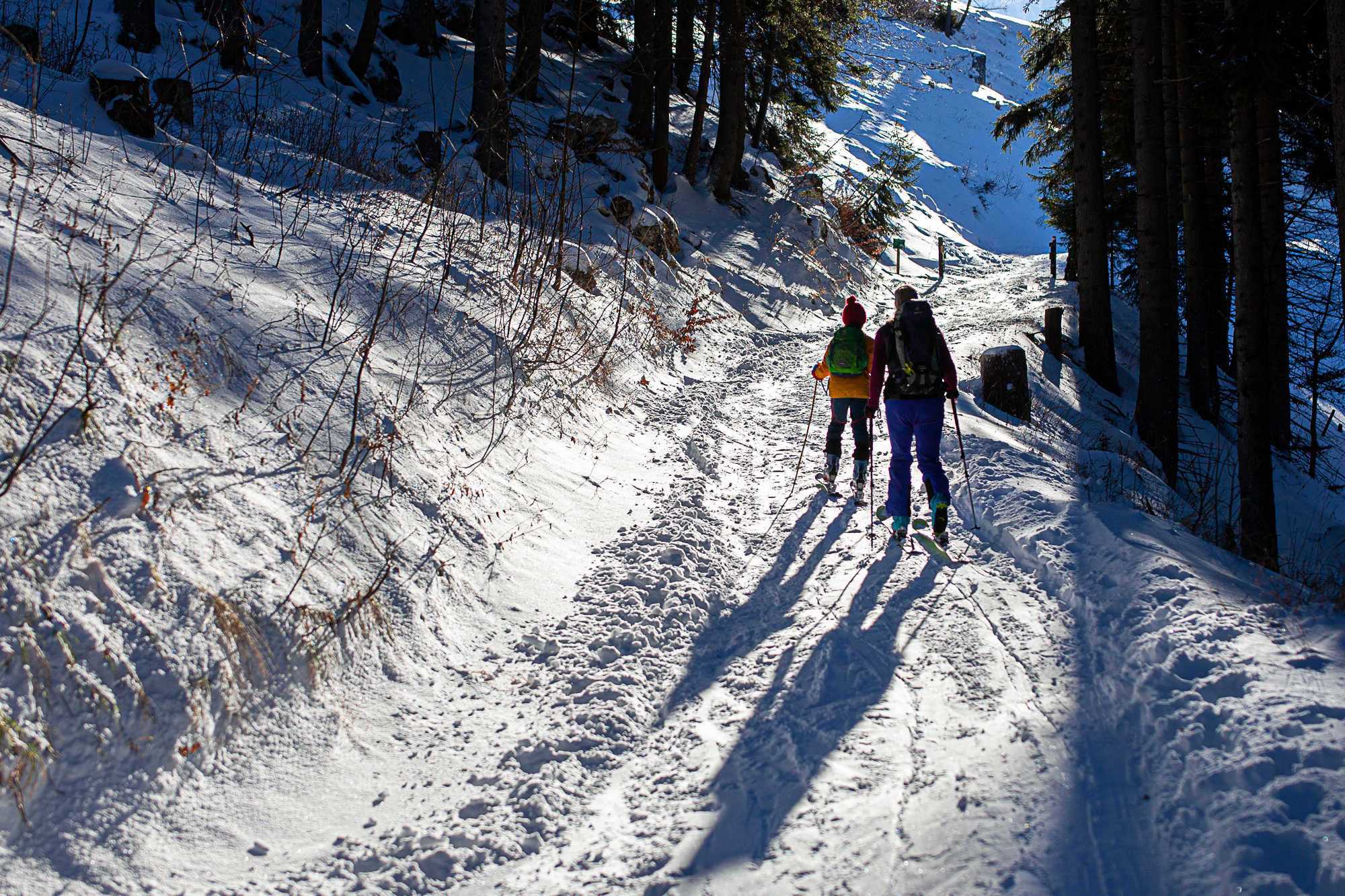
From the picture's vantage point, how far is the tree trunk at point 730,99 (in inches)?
656

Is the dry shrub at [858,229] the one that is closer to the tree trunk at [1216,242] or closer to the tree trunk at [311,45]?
the tree trunk at [1216,242]

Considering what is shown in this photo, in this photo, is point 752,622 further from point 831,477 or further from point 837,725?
point 831,477

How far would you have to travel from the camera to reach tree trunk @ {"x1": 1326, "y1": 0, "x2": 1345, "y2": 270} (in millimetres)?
6395

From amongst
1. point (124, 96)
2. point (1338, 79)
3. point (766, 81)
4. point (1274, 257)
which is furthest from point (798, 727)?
point (766, 81)

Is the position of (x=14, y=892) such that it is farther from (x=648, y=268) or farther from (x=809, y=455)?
(x=648, y=268)

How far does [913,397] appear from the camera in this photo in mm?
5895

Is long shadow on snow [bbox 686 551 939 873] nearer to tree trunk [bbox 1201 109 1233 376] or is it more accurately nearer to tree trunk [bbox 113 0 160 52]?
tree trunk [bbox 1201 109 1233 376]

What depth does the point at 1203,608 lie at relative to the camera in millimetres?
4062

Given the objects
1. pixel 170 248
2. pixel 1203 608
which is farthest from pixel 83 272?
pixel 1203 608

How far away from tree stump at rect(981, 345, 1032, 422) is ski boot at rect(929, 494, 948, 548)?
4.67 metres

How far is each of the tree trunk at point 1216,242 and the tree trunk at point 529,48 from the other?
12252 mm

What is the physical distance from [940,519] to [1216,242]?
46.6 ft

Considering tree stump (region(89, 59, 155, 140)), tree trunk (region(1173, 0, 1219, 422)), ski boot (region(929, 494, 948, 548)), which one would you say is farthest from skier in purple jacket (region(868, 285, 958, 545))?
tree trunk (region(1173, 0, 1219, 422))

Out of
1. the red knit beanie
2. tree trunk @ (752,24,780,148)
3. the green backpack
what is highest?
tree trunk @ (752,24,780,148)
